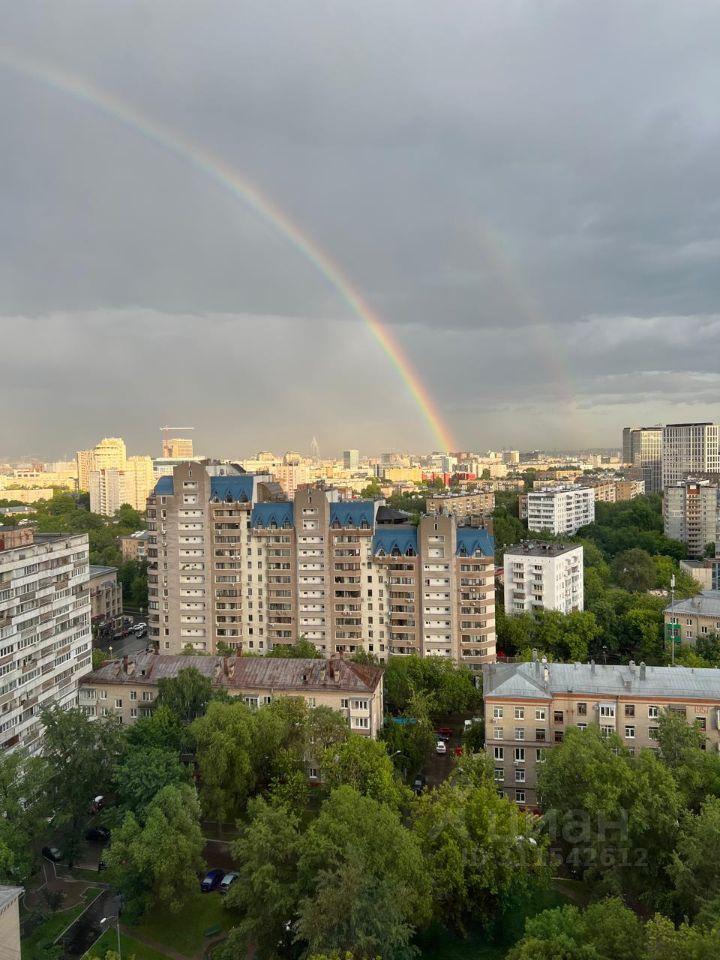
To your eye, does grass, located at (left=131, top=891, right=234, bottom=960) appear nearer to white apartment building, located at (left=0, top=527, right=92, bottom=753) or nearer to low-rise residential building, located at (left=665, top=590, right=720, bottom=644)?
white apartment building, located at (left=0, top=527, right=92, bottom=753)

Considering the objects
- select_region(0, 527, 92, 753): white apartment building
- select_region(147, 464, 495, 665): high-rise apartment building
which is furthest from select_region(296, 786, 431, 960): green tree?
select_region(147, 464, 495, 665): high-rise apartment building

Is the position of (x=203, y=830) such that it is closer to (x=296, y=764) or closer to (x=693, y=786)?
(x=296, y=764)

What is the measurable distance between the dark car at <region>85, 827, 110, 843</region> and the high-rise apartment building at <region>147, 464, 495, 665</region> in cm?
1418

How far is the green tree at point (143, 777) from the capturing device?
17812mm

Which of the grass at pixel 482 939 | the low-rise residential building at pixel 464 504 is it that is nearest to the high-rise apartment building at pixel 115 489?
the low-rise residential building at pixel 464 504

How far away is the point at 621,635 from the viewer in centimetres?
3734

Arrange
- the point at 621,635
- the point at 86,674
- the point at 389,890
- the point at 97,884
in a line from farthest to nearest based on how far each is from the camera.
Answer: the point at 621,635, the point at 86,674, the point at 97,884, the point at 389,890

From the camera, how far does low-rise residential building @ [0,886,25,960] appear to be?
12.2m

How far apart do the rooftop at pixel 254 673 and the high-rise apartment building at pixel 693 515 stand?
47.6 metres

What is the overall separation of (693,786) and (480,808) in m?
5.32

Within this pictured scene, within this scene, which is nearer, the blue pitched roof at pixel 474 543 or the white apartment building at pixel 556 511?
the blue pitched roof at pixel 474 543

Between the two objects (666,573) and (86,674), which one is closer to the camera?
(86,674)

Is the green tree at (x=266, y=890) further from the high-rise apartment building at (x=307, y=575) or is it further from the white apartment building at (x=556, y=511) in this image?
the white apartment building at (x=556, y=511)

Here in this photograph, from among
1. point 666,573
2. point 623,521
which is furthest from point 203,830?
point 623,521
